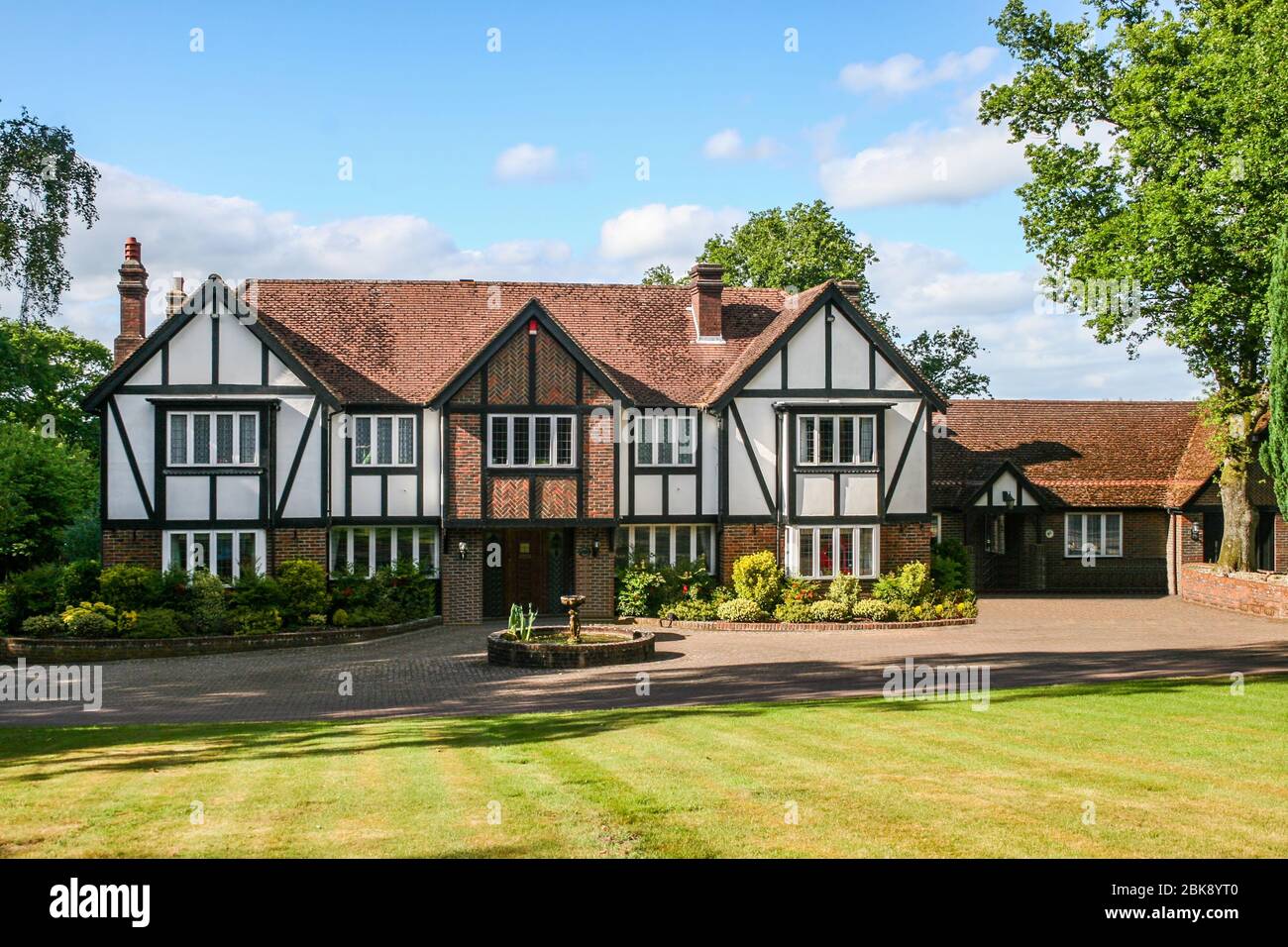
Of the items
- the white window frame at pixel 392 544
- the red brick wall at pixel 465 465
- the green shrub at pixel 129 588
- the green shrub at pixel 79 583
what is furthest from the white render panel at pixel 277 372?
the green shrub at pixel 79 583

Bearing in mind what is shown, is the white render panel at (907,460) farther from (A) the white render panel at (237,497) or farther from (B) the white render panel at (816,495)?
(A) the white render panel at (237,497)

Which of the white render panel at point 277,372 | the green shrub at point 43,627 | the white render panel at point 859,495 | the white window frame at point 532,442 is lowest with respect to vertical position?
the green shrub at point 43,627

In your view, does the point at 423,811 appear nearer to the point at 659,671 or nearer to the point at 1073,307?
the point at 659,671

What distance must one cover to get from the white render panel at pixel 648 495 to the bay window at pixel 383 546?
5438 millimetres

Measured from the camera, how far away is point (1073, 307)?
34438 millimetres

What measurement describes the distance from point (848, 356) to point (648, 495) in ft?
21.4

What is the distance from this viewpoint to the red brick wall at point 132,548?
2847cm

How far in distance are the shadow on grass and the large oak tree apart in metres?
16.3

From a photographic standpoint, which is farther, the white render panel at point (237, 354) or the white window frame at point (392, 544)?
the white window frame at point (392, 544)

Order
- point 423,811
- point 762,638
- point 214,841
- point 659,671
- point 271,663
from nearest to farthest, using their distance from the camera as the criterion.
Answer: point 214,841 → point 423,811 → point 659,671 → point 271,663 → point 762,638

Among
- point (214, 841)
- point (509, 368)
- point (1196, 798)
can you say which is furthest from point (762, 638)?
point (214, 841)

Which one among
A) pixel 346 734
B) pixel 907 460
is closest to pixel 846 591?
pixel 907 460

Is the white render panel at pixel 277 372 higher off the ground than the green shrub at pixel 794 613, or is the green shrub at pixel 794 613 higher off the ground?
the white render panel at pixel 277 372
